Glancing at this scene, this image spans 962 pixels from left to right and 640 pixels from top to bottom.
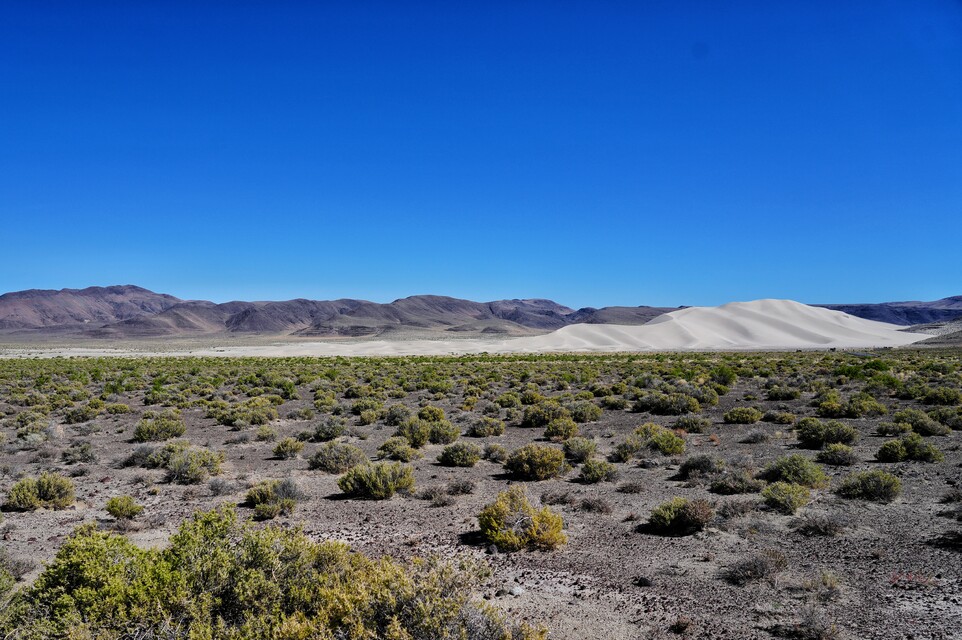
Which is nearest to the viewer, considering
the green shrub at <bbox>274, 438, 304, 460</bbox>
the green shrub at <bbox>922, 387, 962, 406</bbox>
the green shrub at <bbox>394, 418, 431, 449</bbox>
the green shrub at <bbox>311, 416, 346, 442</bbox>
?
the green shrub at <bbox>274, 438, 304, 460</bbox>

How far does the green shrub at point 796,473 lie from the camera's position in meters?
8.81

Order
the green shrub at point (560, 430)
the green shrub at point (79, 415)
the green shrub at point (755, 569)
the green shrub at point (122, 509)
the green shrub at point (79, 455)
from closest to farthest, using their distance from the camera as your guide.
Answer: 1. the green shrub at point (755, 569)
2. the green shrub at point (122, 509)
3. the green shrub at point (79, 455)
4. the green shrub at point (560, 430)
5. the green shrub at point (79, 415)

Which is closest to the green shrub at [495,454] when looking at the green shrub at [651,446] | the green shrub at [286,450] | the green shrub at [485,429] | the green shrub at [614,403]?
the green shrub at [651,446]

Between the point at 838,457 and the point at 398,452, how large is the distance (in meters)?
9.25

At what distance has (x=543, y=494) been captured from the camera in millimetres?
8961

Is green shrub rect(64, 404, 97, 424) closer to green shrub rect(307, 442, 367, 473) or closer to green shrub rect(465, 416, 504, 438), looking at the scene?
green shrub rect(307, 442, 367, 473)

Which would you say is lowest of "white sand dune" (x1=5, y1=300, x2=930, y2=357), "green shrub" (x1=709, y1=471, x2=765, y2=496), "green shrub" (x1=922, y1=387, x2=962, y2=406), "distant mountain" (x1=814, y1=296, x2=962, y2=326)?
"green shrub" (x1=709, y1=471, x2=765, y2=496)

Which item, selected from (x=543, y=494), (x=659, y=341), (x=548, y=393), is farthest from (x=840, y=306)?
(x=543, y=494)

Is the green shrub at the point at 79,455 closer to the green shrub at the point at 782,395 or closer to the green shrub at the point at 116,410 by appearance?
the green shrub at the point at 116,410

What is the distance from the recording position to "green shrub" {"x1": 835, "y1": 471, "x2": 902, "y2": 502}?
26.5 ft

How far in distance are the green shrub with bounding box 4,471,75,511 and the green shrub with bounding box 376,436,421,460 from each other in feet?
19.2

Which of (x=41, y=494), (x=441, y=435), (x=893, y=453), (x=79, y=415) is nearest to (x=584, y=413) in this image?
(x=441, y=435)

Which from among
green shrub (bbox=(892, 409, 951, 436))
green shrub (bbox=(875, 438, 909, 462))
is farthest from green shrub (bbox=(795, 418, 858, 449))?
green shrub (bbox=(892, 409, 951, 436))

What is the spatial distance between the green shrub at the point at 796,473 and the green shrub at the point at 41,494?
1213cm
